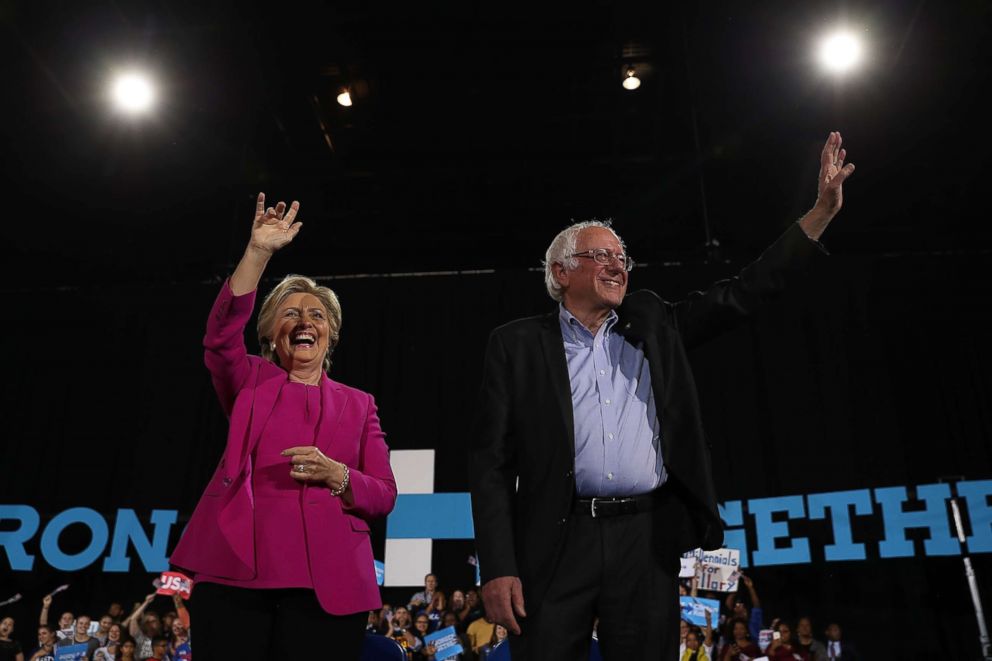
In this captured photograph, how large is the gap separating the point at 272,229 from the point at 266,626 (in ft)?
2.73

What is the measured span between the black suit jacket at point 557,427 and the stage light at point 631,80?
16.9 feet

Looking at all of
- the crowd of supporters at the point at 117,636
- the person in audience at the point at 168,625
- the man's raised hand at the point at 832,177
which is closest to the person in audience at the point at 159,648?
the crowd of supporters at the point at 117,636

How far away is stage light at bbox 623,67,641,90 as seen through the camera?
6695mm

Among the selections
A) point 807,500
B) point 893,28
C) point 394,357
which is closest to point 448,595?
point 394,357

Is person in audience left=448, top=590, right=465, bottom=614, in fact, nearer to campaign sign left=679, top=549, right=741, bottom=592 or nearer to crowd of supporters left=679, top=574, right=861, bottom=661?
crowd of supporters left=679, top=574, right=861, bottom=661

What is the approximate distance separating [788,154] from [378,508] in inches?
270

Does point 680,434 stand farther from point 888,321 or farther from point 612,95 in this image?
point 888,321

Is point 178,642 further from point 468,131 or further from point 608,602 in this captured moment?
point 608,602

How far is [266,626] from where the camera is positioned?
59.3 inches

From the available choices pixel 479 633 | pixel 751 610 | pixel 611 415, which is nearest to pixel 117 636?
pixel 479 633

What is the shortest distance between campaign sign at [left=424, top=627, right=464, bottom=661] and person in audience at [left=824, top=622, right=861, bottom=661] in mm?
3634

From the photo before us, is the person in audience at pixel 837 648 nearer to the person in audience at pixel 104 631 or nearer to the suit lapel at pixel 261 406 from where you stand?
the person in audience at pixel 104 631

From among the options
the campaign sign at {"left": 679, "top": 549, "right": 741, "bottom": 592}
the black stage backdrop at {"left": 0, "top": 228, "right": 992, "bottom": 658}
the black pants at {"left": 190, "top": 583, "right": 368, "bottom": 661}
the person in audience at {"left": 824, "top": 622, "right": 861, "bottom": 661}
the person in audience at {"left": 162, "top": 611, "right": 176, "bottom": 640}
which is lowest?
Answer: the person in audience at {"left": 824, "top": 622, "right": 861, "bottom": 661}

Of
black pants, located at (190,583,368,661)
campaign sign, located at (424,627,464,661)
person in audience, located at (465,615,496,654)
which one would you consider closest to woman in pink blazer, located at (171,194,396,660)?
black pants, located at (190,583,368,661)
